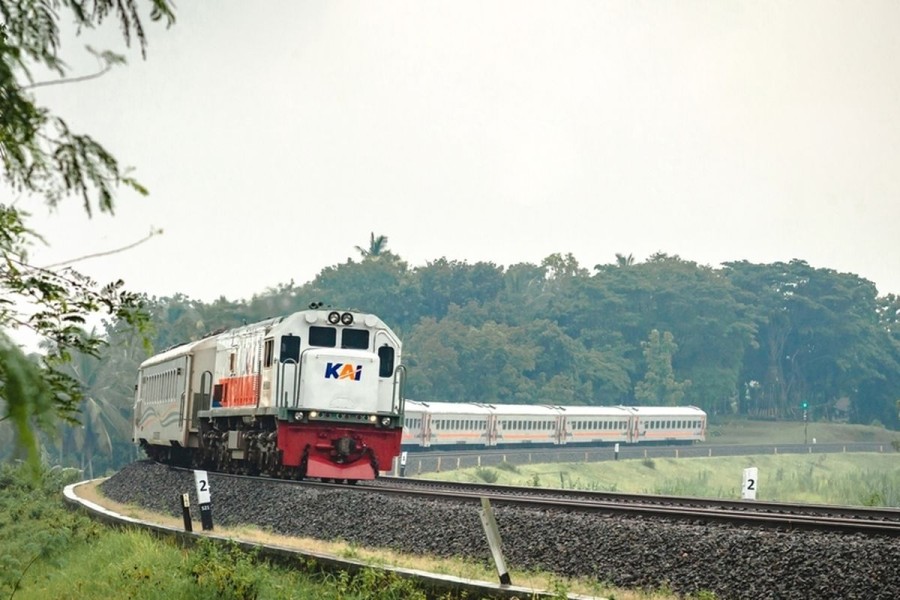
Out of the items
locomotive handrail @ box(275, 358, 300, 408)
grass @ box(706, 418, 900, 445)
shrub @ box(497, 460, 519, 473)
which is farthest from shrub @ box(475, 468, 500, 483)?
grass @ box(706, 418, 900, 445)

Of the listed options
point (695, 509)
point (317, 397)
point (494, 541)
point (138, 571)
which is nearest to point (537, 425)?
point (317, 397)

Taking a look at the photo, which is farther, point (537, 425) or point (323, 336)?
point (537, 425)

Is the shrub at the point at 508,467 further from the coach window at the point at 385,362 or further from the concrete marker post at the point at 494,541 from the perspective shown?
the concrete marker post at the point at 494,541

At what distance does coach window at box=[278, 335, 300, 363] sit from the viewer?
80.1ft

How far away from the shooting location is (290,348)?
2448 cm

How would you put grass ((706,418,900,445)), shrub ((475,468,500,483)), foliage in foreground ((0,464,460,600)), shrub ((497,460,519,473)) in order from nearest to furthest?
foliage in foreground ((0,464,460,600)), shrub ((475,468,500,483)), shrub ((497,460,519,473)), grass ((706,418,900,445))

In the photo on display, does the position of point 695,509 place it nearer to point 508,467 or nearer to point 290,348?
point 290,348

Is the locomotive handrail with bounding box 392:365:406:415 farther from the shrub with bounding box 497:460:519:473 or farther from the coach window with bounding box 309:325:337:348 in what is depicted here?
the shrub with bounding box 497:460:519:473

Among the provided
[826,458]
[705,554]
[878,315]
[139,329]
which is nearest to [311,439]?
[705,554]

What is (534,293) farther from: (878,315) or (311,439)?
(311,439)

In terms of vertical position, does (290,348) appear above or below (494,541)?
above

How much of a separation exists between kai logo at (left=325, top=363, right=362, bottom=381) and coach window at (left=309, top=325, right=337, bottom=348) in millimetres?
606

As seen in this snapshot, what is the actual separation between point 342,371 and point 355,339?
0.98 meters

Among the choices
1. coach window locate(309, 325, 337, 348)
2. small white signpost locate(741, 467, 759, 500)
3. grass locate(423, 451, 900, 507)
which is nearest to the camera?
small white signpost locate(741, 467, 759, 500)
